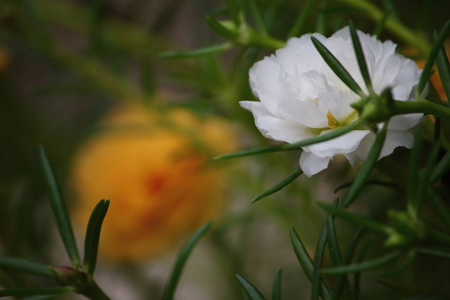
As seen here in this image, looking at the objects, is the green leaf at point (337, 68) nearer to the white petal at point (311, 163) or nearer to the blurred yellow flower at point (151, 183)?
the white petal at point (311, 163)

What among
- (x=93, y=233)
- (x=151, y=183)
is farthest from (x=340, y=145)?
(x=151, y=183)

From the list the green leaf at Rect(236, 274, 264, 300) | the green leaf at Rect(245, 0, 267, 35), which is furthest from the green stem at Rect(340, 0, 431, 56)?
the green leaf at Rect(236, 274, 264, 300)

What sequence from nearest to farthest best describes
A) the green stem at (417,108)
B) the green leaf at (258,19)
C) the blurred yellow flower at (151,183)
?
the green stem at (417,108) → the green leaf at (258,19) → the blurred yellow flower at (151,183)

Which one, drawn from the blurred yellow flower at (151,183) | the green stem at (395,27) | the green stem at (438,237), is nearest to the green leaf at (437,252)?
the green stem at (438,237)

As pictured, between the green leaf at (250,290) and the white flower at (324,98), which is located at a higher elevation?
the white flower at (324,98)

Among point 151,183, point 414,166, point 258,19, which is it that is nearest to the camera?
point 414,166

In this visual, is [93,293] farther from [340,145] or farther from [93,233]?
[340,145]

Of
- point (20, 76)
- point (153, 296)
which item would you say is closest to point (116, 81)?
point (153, 296)
